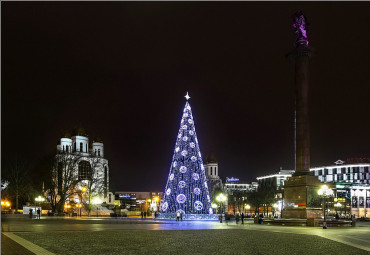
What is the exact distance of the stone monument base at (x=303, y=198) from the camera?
46.2 metres

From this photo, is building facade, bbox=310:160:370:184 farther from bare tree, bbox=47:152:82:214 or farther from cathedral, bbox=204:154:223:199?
bare tree, bbox=47:152:82:214

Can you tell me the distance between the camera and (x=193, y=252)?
1922 centimetres

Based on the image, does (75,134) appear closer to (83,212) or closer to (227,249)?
(83,212)

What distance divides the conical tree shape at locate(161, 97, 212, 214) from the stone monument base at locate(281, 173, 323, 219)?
43.0 ft

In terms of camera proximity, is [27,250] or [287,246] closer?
[27,250]

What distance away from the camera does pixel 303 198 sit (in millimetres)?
46594

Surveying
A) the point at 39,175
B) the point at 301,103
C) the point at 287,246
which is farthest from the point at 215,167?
the point at 287,246

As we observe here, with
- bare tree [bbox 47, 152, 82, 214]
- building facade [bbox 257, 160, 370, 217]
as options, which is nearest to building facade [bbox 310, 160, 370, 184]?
building facade [bbox 257, 160, 370, 217]

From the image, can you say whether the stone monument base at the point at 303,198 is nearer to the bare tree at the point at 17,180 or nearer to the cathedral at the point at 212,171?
the bare tree at the point at 17,180

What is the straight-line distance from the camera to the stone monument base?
152 feet

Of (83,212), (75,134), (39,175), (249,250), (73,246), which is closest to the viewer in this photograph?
(249,250)

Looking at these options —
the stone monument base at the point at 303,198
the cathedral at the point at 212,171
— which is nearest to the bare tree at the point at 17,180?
the stone monument base at the point at 303,198

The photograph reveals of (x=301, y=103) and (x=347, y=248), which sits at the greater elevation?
(x=301, y=103)

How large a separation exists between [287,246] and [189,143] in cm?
3720
